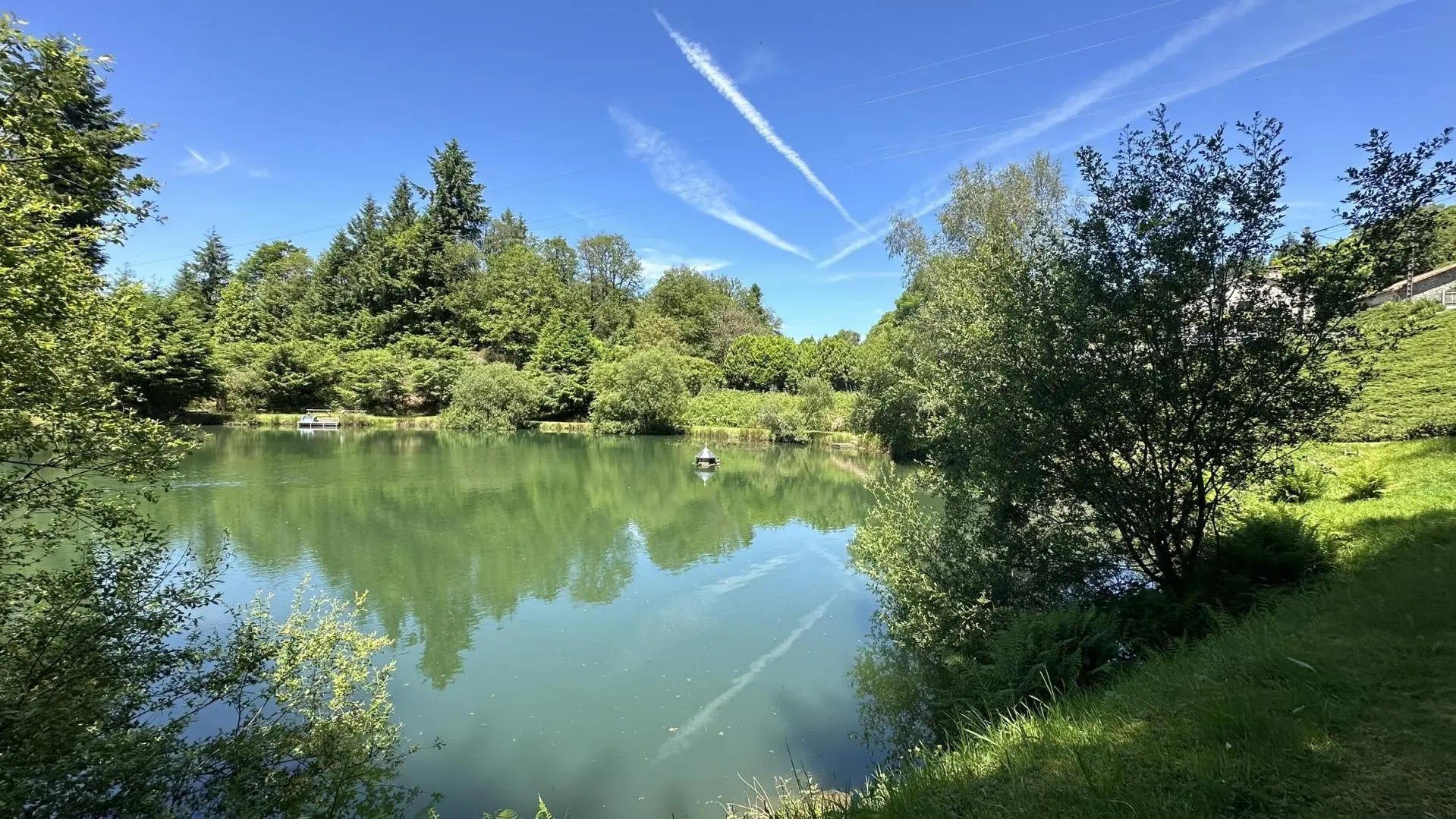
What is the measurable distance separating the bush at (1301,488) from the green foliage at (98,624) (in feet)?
36.5

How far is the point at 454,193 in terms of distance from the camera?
221 feet

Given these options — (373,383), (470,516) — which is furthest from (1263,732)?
(373,383)

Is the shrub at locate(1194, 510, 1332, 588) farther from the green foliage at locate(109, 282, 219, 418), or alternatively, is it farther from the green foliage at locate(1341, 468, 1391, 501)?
the green foliage at locate(109, 282, 219, 418)

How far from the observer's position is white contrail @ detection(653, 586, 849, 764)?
277 inches

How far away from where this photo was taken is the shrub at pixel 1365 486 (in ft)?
26.5

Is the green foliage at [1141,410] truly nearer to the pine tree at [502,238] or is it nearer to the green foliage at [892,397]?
the green foliage at [892,397]

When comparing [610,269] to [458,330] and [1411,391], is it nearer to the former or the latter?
[458,330]

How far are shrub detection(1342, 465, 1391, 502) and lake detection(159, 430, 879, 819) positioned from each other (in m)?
6.72

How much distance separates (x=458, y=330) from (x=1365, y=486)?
62.8 metres

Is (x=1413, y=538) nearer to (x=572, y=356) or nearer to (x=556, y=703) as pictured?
(x=556, y=703)

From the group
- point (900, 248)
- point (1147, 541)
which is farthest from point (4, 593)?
point (900, 248)

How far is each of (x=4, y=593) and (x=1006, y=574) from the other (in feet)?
31.3

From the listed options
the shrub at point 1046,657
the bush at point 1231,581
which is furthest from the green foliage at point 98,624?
the bush at point 1231,581

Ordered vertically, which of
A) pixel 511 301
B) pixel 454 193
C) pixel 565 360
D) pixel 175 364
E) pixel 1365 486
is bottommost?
pixel 1365 486
